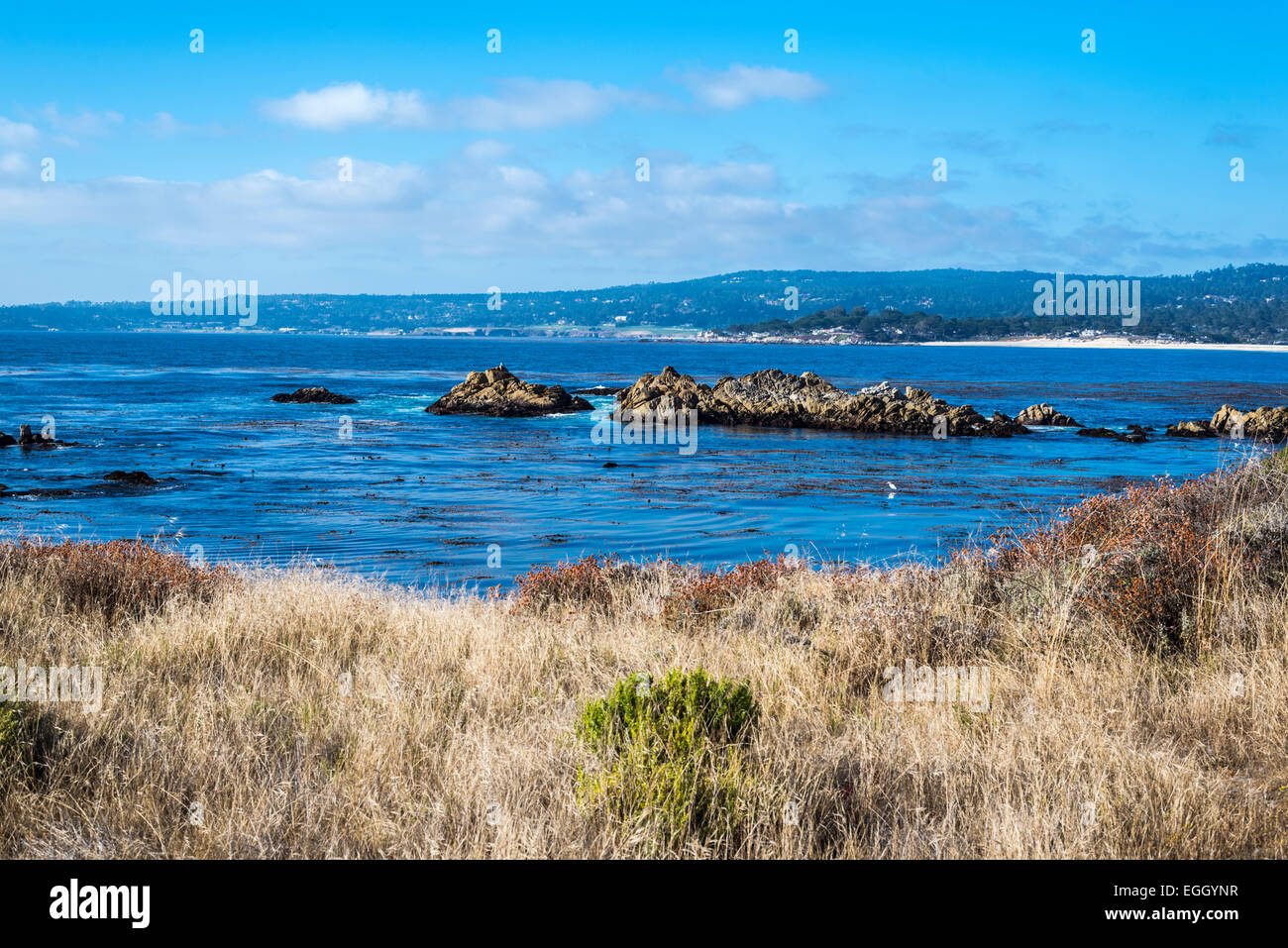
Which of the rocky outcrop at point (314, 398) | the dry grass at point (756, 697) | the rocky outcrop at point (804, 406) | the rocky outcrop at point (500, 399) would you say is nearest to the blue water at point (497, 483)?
the rocky outcrop at point (314, 398)

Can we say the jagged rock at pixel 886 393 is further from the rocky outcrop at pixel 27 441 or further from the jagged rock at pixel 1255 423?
the rocky outcrop at pixel 27 441

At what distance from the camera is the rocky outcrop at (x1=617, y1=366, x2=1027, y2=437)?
45.3 m

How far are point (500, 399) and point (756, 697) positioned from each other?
47.0 m

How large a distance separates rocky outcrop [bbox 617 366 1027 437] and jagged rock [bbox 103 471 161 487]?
2587cm

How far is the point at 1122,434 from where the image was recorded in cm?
4341

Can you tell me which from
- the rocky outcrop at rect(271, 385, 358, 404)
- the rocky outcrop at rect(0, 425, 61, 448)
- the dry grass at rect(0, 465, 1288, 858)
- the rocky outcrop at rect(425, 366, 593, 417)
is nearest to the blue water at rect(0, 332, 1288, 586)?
the rocky outcrop at rect(0, 425, 61, 448)

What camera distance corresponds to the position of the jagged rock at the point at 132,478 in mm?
25391

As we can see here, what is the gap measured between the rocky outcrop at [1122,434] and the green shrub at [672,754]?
41.5m

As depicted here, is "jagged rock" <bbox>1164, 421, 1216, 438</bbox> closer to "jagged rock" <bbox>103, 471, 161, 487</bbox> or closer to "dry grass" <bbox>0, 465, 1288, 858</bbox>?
"dry grass" <bbox>0, 465, 1288, 858</bbox>

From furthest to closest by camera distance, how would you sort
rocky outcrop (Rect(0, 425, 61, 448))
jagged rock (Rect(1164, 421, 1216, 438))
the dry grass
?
1. jagged rock (Rect(1164, 421, 1216, 438))
2. rocky outcrop (Rect(0, 425, 61, 448))
3. the dry grass
